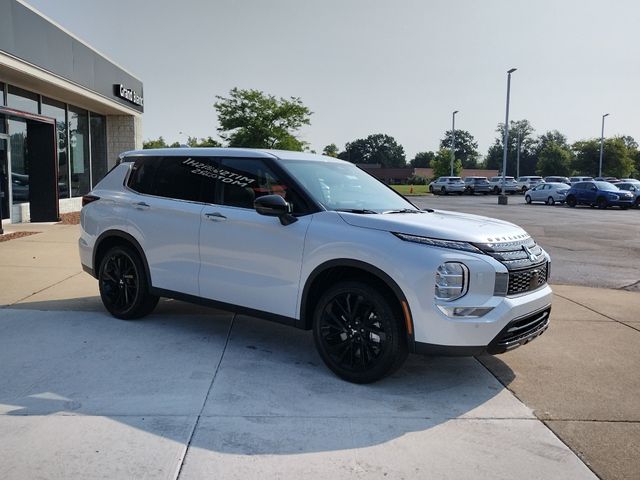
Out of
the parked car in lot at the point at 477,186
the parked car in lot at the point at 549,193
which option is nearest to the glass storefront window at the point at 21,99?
the parked car in lot at the point at 549,193

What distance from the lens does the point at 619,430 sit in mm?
3775

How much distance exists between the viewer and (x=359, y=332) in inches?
172

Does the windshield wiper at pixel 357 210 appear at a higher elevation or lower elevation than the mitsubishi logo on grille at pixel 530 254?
higher

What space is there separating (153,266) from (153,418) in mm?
2267

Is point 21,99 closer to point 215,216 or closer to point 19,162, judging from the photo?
point 19,162

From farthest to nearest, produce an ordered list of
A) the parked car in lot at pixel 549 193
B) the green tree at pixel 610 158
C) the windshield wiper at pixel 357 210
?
the green tree at pixel 610 158 < the parked car in lot at pixel 549 193 < the windshield wiper at pixel 357 210

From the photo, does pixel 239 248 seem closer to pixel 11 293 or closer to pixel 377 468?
pixel 377 468

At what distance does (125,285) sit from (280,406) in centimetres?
284

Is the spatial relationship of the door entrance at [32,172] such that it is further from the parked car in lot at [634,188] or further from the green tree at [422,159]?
the green tree at [422,159]

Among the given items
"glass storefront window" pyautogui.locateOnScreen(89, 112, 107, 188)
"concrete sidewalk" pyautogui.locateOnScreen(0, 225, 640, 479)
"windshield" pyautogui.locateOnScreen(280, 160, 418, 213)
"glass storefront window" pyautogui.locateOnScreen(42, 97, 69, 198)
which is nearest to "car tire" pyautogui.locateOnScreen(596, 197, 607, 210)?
"glass storefront window" pyautogui.locateOnScreen(89, 112, 107, 188)

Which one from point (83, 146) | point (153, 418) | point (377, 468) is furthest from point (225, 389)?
point (83, 146)

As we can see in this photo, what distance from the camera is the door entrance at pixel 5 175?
14156mm

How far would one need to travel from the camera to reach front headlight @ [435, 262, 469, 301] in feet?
13.2

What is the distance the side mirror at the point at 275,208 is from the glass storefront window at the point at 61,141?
15.0m
